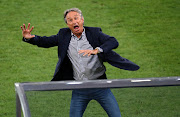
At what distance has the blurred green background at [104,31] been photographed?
7004 millimetres

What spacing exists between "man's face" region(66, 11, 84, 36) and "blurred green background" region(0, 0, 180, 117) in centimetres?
199

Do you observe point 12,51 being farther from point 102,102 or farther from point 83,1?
point 102,102

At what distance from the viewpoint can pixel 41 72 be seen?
7.07 meters

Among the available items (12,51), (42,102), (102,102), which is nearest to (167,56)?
(12,51)

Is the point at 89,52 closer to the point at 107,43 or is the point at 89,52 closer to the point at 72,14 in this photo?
the point at 107,43

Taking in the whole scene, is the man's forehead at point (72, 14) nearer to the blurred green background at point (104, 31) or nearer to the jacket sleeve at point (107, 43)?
the jacket sleeve at point (107, 43)

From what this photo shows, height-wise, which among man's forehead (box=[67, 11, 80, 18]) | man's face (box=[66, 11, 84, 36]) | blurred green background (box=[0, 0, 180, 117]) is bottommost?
blurred green background (box=[0, 0, 180, 117])

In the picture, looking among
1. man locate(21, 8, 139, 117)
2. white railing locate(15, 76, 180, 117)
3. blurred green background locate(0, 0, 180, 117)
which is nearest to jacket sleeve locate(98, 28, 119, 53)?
man locate(21, 8, 139, 117)

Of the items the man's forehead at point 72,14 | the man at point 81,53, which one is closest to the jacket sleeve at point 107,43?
the man at point 81,53

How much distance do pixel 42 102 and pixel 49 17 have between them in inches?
238

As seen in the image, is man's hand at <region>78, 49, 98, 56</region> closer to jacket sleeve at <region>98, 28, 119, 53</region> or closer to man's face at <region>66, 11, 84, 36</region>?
jacket sleeve at <region>98, 28, 119, 53</region>

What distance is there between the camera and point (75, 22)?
13.4ft

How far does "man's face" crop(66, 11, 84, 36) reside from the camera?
4066 millimetres

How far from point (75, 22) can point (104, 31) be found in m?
4.39
